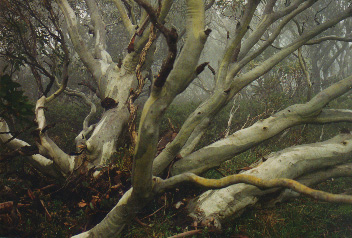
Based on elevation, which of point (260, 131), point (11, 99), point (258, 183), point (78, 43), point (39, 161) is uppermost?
point (78, 43)

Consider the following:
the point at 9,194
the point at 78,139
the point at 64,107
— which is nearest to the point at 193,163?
the point at 78,139

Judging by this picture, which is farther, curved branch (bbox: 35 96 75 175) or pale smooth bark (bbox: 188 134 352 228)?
curved branch (bbox: 35 96 75 175)

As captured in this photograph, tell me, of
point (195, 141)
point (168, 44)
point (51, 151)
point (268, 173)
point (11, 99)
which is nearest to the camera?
point (168, 44)

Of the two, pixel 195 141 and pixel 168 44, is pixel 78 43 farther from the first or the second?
pixel 168 44

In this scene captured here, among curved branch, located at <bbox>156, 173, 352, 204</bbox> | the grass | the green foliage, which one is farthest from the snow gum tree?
the green foliage

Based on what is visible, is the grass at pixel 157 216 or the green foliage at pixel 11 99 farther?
the grass at pixel 157 216

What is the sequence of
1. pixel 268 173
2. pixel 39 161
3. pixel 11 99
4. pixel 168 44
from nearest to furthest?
pixel 168 44 < pixel 11 99 < pixel 268 173 < pixel 39 161

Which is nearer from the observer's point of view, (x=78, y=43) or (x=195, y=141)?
(x=195, y=141)

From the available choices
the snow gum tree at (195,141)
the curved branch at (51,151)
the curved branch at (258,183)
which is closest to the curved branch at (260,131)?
the snow gum tree at (195,141)

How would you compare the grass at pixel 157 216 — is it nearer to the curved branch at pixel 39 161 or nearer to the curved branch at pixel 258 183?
the curved branch at pixel 39 161

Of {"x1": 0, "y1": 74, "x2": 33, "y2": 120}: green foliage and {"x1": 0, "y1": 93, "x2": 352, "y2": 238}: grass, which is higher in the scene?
{"x1": 0, "y1": 74, "x2": 33, "y2": 120}: green foliage

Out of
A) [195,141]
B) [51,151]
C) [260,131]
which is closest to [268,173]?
[260,131]

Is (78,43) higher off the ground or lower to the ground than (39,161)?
higher

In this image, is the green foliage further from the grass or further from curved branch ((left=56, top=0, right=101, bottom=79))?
curved branch ((left=56, top=0, right=101, bottom=79))
